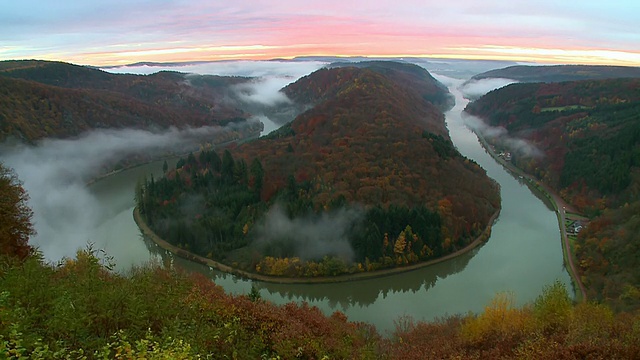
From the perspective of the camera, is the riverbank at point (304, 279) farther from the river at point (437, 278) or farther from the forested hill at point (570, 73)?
the forested hill at point (570, 73)

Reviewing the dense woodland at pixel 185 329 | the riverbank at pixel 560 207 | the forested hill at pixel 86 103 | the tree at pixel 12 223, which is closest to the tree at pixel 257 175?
the tree at pixel 12 223

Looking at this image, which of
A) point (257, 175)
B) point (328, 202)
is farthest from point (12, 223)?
point (257, 175)

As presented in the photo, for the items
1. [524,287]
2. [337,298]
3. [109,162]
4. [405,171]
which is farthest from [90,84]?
[524,287]

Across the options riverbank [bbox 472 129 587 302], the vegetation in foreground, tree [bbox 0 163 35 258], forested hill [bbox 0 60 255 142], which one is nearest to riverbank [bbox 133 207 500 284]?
riverbank [bbox 472 129 587 302]

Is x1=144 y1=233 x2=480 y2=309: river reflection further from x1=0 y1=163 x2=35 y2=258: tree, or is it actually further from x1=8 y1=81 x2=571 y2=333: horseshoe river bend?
x1=0 y1=163 x2=35 y2=258: tree

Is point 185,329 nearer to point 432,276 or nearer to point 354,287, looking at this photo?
point 354,287

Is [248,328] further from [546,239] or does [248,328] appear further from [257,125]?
[257,125]
